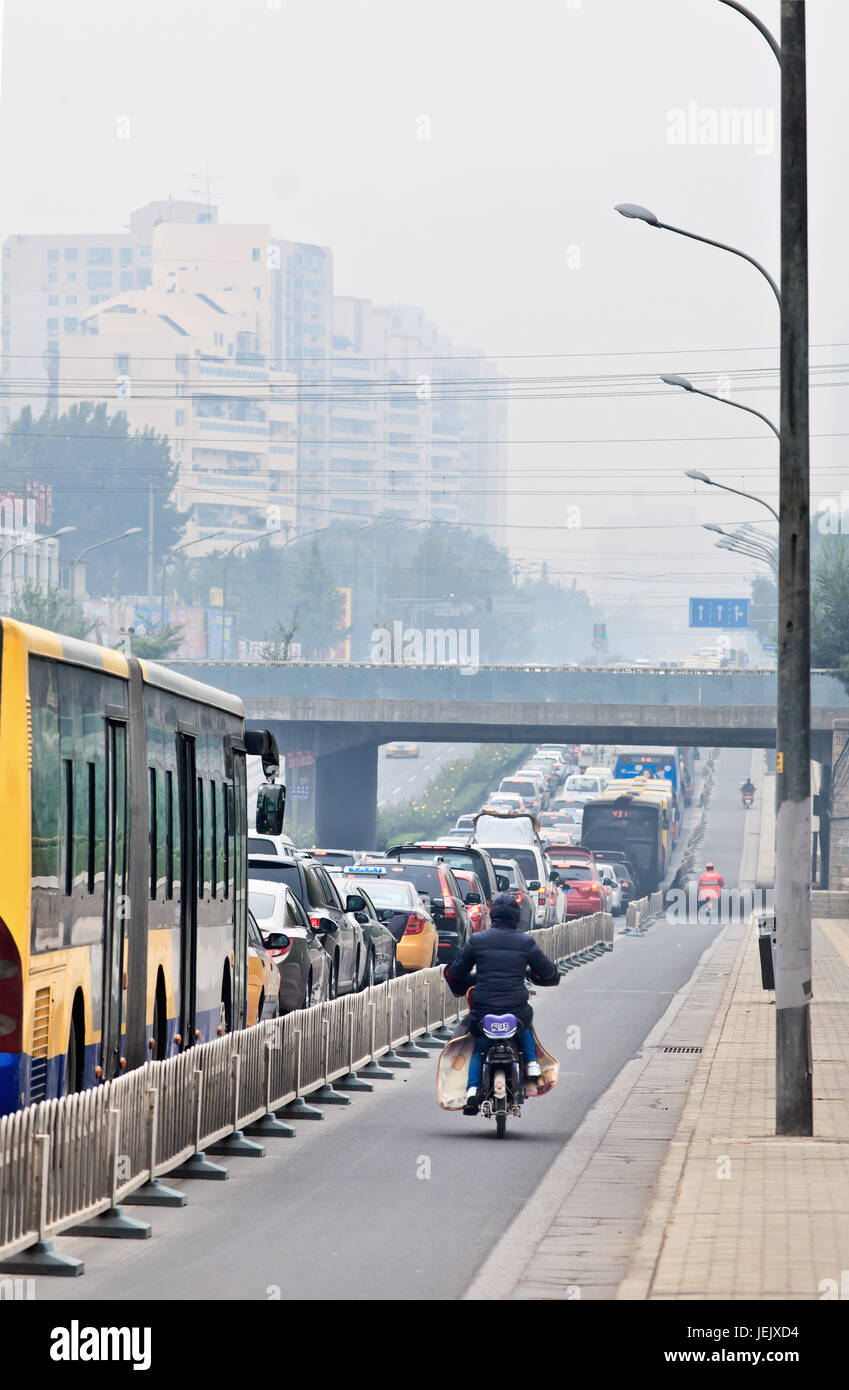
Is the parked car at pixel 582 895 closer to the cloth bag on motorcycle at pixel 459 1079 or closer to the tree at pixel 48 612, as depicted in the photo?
the tree at pixel 48 612

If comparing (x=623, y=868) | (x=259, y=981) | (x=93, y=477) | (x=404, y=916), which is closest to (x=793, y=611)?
(x=259, y=981)

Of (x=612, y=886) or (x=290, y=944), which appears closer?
(x=290, y=944)

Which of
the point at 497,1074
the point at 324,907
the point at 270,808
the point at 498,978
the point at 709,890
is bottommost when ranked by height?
the point at 709,890

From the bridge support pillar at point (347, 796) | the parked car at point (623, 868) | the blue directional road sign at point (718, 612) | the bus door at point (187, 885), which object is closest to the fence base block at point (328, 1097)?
the bus door at point (187, 885)

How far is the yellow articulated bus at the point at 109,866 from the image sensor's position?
Answer: 1043 cm

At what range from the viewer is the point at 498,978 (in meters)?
15.0

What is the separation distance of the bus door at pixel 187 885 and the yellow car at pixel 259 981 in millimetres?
2649

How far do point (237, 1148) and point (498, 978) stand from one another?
7.70 ft

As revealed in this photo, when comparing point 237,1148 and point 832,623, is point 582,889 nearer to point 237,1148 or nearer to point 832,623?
point 832,623

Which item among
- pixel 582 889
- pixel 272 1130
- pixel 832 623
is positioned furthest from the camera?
pixel 832 623

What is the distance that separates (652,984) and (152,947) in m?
22.7
